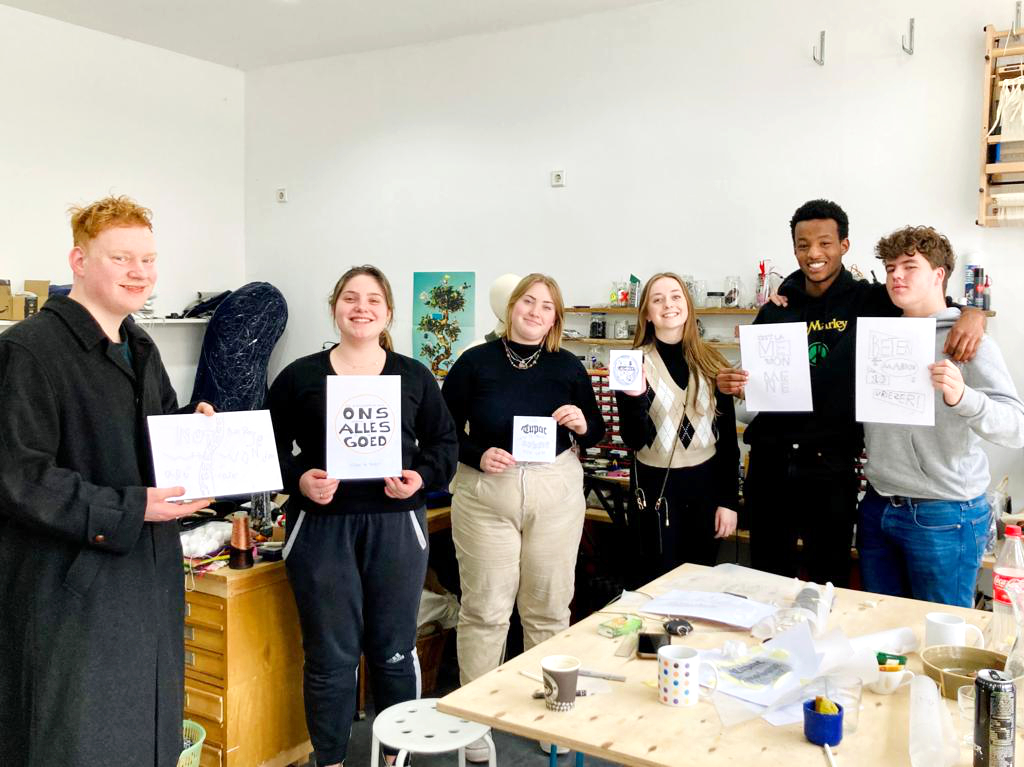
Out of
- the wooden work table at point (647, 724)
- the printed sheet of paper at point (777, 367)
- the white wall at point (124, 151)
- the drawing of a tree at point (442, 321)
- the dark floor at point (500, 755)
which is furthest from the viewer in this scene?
the drawing of a tree at point (442, 321)

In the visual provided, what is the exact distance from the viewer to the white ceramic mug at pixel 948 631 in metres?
1.79

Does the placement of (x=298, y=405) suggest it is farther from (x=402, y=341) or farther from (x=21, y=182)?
(x=21, y=182)

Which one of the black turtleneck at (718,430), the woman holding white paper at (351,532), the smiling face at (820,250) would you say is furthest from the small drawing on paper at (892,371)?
the woman holding white paper at (351,532)

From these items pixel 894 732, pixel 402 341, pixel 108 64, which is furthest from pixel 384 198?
pixel 894 732

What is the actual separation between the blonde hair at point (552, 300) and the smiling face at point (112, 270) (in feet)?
4.35

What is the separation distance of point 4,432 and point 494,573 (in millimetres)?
1634

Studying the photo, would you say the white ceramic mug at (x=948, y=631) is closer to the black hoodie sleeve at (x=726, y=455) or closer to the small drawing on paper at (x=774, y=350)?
the small drawing on paper at (x=774, y=350)

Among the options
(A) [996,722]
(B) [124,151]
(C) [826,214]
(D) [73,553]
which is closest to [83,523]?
(D) [73,553]

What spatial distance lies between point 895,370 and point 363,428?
147 cm

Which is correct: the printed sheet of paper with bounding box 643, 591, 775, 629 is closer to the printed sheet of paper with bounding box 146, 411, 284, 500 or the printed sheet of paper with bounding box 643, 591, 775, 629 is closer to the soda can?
the soda can

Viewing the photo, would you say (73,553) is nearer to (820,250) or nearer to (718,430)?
(718,430)

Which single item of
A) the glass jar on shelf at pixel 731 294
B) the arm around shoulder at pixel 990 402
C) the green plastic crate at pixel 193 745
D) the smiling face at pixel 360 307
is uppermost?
the glass jar on shelf at pixel 731 294

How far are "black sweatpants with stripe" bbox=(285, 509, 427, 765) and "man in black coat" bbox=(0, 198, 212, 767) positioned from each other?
0.64m

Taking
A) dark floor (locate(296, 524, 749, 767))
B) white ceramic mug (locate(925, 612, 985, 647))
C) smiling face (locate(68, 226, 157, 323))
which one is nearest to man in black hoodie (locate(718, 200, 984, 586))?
white ceramic mug (locate(925, 612, 985, 647))
